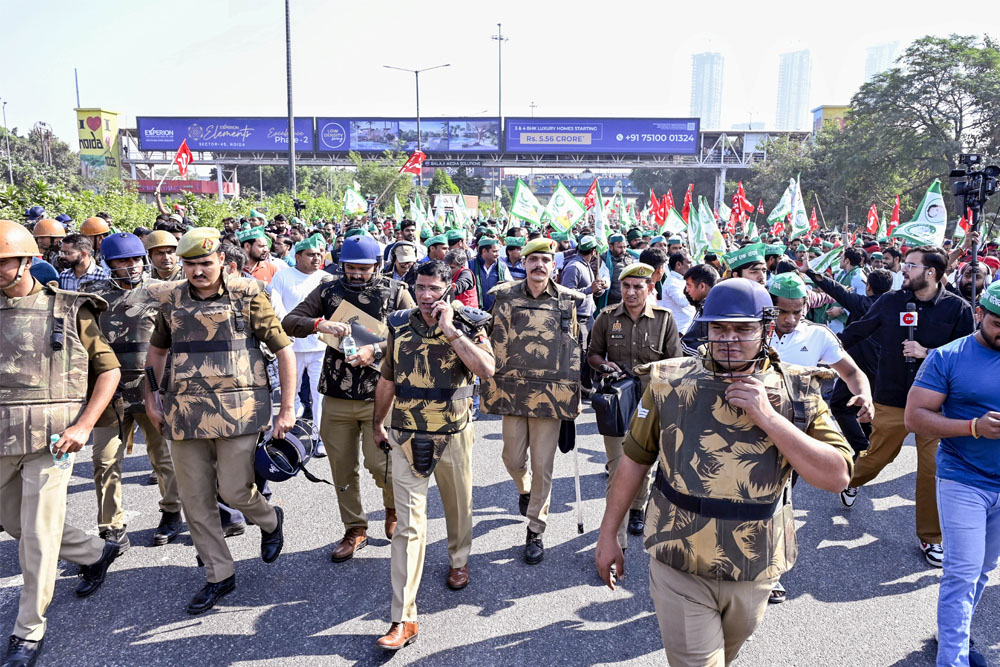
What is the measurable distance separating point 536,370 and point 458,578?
139 centimetres

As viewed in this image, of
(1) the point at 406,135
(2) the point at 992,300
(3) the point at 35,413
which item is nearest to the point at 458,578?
(3) the point at 35,413

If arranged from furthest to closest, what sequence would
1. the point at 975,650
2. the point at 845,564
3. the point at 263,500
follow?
the point at 845,564 → the point at 263,500 → the point at 975,650

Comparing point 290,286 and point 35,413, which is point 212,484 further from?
point 290,286

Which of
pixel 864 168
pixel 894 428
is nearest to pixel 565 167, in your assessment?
pixel 864 168

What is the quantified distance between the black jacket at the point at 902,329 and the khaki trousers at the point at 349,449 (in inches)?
136

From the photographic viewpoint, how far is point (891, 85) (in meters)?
34.7

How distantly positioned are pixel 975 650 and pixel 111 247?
5.49m

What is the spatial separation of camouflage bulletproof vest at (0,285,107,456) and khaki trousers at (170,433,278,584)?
0.63 metres

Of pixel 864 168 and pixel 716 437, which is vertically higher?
pixel 864 168

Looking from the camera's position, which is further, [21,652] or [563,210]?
[563,210]

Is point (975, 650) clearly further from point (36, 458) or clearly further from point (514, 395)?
point (36, 458)

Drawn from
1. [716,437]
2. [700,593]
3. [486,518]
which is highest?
[716,437]

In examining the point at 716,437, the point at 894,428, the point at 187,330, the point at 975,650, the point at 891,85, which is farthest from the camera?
the point at 891,85

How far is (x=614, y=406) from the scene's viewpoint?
13.6 feet
